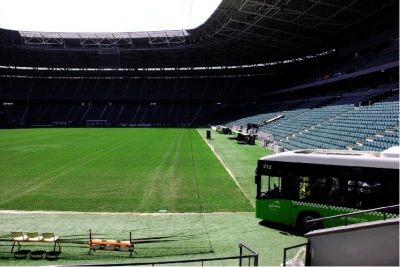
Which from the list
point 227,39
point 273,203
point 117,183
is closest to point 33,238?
point 273,203

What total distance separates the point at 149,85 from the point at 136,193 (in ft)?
265

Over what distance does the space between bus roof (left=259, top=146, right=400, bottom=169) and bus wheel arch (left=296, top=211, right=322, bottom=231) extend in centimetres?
177

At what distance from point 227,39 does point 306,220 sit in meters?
50.8

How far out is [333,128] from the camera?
30109mm

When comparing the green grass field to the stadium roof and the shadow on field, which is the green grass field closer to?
the shadow on field

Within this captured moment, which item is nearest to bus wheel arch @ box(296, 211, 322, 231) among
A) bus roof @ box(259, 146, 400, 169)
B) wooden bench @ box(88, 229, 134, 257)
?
bus roof @ box(259, 146, 400, 169)

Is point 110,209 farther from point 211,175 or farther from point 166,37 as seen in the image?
point 166,37

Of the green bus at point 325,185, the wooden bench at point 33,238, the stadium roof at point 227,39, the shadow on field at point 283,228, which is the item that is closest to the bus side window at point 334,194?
the green bus at point 325,185

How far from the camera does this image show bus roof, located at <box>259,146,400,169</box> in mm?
10148

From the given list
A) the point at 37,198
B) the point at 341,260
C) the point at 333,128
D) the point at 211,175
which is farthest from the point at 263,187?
the point at 333,128

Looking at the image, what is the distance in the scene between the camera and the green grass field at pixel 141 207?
10023mm

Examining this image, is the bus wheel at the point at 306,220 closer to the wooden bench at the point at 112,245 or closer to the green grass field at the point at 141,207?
the green grass field at the point at 141,207

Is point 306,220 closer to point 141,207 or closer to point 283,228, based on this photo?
point 283,228

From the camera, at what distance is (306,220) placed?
454 inches
